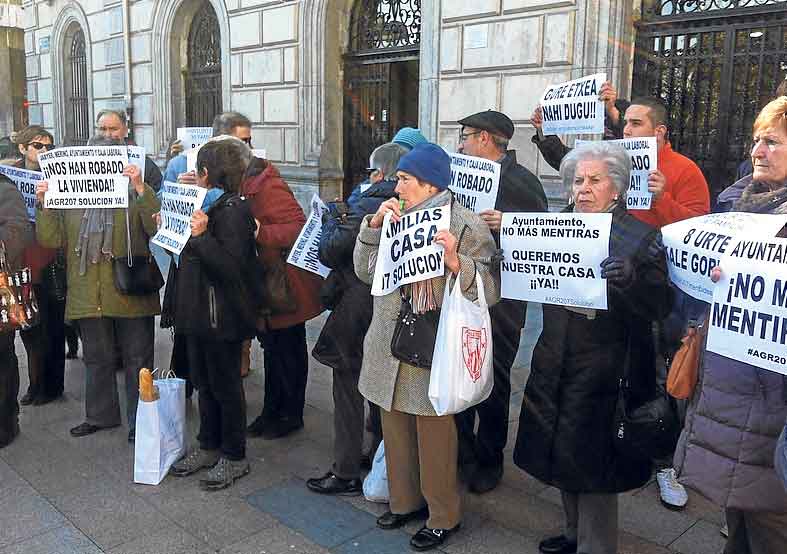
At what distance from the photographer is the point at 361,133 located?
1093cm

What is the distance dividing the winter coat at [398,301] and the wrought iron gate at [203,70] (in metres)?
10.5

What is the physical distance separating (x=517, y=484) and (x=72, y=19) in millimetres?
16134

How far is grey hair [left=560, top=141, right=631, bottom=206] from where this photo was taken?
275 cm

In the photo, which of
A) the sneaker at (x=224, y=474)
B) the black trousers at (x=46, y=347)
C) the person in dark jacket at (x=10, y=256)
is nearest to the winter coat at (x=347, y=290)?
the sneaker at (x=224, y=474)

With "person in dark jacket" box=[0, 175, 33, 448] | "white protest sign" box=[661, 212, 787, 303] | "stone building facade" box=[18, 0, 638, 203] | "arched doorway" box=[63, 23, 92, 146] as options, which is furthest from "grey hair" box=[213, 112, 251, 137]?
"arched doorway" box=[63, 23, 92, 146]

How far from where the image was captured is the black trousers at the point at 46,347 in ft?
16.5

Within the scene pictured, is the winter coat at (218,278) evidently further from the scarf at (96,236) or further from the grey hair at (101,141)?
the grey hair at (101,141)

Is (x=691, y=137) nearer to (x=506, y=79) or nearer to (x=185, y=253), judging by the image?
(x=506, y=79)

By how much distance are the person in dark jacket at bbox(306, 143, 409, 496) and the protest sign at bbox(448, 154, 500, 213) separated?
301 mm

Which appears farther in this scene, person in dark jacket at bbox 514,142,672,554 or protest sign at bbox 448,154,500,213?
protest sign at bbox 448,154,500,213

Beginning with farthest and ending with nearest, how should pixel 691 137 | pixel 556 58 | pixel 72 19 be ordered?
pixel 72 19, pixel 556 58, pixel 691 137

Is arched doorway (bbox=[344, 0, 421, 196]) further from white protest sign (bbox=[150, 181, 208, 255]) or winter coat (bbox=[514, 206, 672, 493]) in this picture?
winter coat (bbox=[514, 206, 672, 493])

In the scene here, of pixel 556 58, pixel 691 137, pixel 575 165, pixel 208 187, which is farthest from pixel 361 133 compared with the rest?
pixel 575 165

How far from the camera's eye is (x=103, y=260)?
170 inches
